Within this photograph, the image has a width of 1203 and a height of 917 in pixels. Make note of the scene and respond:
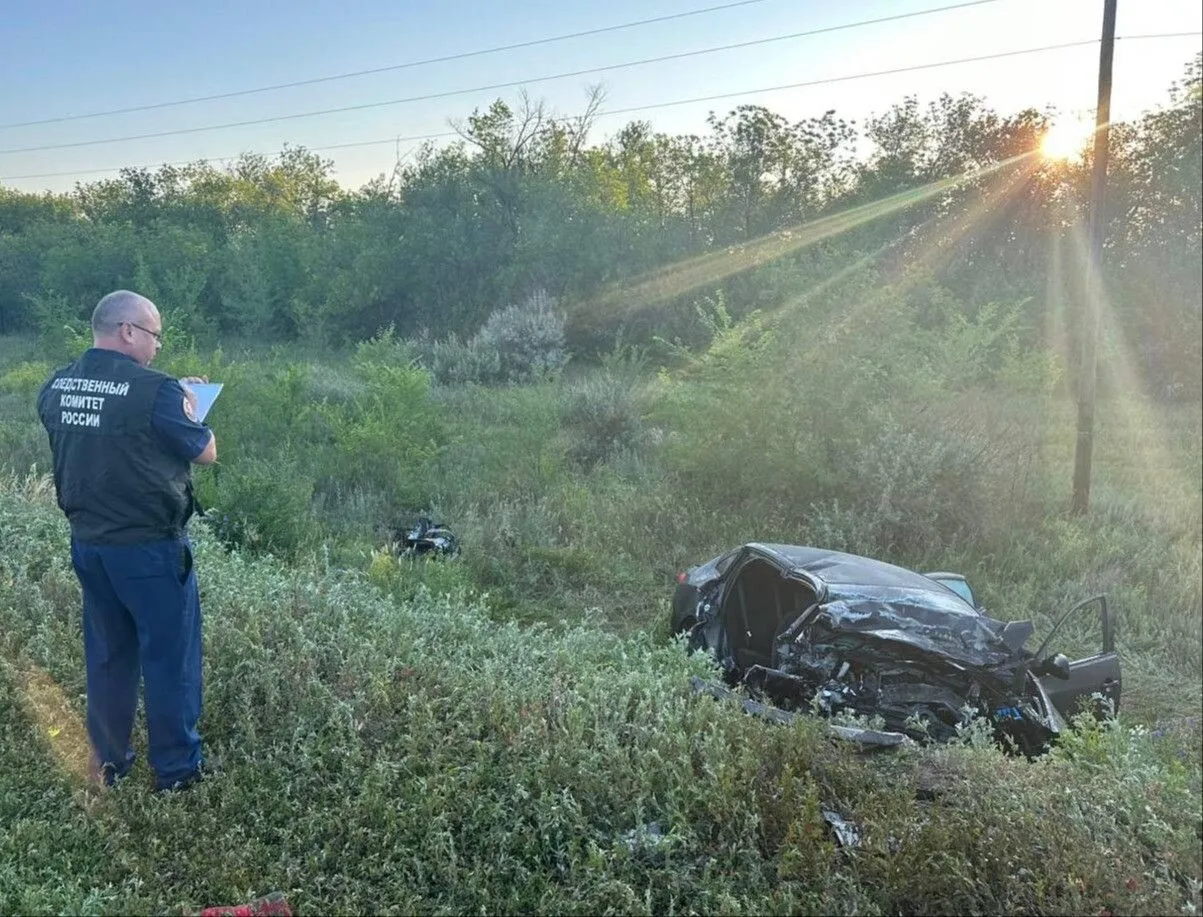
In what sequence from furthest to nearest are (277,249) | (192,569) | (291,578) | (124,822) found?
(277,249), (291,578), (192,569), (124,822)

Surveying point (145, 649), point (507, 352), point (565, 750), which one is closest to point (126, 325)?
point (145, 649)

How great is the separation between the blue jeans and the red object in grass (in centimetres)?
94

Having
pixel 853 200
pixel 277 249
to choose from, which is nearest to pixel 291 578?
pixel 853 200

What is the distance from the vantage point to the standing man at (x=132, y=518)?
140 inches

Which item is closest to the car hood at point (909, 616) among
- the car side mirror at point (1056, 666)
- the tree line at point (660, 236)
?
the car side mirror at point (1056, 666)

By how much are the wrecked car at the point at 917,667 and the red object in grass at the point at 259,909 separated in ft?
7.50

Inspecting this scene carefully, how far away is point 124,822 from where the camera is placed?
347 centimetres

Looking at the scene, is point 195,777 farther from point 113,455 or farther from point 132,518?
point 113,455

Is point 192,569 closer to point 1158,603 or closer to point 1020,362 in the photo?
point 1158,603

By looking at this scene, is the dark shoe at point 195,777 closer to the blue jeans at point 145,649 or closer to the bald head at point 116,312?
the blue jeans at point 145,649

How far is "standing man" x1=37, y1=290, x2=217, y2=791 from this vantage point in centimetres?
355

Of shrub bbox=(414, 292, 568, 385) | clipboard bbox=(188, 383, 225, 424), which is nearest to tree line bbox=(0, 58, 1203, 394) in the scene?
shrub bbox=(414, 292, 568, 385)

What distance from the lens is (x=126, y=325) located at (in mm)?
3656

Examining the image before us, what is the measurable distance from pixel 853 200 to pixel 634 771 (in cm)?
2885
